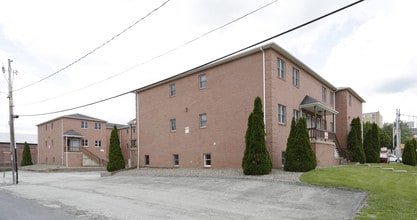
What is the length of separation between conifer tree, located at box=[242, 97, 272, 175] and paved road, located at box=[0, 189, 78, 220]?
10.1 metres

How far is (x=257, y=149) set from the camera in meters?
18.7

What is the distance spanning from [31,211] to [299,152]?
44.3 feet

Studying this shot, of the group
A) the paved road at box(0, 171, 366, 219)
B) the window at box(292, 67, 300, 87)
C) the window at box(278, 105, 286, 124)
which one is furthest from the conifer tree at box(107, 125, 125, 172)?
the window at box(292, 67, 300, 87)

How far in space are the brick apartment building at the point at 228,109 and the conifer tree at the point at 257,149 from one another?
1.88 metres

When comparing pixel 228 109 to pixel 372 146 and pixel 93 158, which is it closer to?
pixel 372 146

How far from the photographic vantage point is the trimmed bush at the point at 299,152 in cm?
1883

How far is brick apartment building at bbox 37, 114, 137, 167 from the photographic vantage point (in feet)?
156

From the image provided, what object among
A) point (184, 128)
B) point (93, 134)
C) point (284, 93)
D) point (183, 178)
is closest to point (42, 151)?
point (93, 134)

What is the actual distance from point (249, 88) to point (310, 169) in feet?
20.9

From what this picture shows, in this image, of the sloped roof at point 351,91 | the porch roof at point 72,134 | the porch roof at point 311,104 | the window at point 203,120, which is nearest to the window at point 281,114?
the porch roof at point 311,104

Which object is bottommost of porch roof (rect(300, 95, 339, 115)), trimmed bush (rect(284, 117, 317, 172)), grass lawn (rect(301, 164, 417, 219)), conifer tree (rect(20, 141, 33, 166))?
conifer tree (rect(20, 141, 33, 166))

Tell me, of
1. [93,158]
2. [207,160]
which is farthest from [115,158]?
[93,158]

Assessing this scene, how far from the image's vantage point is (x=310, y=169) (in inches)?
750

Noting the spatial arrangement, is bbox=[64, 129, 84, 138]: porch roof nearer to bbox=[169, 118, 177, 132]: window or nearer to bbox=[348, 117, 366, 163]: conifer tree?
bbox=[169, 118, 177, 132]: window
